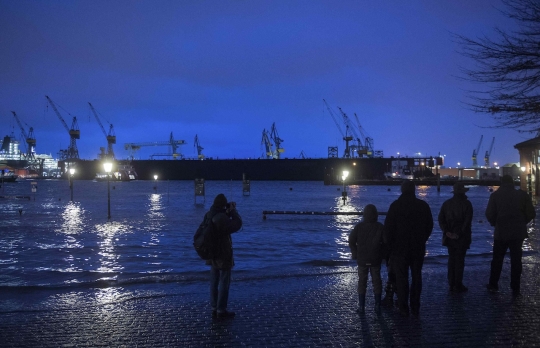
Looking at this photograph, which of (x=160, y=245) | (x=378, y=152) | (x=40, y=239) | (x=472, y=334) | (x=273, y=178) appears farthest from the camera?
(x=378, y=152)

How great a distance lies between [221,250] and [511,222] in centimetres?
385

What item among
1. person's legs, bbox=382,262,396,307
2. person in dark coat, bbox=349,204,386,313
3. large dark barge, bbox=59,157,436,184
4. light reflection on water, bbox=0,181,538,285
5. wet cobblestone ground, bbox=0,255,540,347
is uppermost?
large dark barge, bbox=59,157,436,184

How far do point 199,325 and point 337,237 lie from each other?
35.6 feet

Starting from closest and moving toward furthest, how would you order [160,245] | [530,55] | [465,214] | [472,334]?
[472,334] → [530,55] → [465,214] → [160,245]

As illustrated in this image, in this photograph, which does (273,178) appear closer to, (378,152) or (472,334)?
(378,152)

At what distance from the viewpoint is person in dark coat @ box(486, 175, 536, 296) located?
278 inches

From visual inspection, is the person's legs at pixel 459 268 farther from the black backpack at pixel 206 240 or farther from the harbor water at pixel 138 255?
the black backpack at pixel 206 240

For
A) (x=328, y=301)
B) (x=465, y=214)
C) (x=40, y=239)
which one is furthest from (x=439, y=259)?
(x=40, y=239)

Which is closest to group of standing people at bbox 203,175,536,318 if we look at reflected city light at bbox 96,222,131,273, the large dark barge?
reflected city light at bbox 96,222,131,273

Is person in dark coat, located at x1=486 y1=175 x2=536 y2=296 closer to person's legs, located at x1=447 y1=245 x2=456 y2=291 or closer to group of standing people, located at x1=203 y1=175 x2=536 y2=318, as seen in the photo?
person's legs, located at x1=447 y1=245 x2=456 y2=291

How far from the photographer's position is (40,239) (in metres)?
16.1

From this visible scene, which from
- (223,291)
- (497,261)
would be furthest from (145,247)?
(497,261)

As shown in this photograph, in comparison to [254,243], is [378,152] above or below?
above

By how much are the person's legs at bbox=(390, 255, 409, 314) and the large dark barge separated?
140 m
